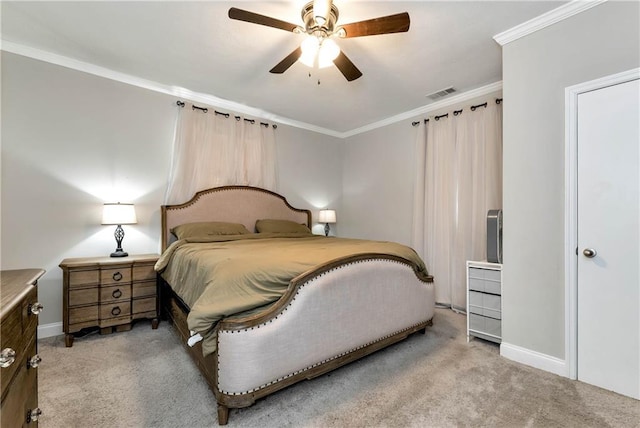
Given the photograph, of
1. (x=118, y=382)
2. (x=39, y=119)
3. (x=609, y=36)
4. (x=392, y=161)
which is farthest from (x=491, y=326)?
(x=39, y=119)

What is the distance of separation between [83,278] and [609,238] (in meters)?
4.10

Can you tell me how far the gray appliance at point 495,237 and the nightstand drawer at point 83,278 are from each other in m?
3.58

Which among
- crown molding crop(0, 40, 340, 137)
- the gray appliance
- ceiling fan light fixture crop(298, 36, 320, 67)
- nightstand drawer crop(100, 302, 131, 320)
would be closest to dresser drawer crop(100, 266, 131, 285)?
nightstand drawer crop(100, 302, 131, 320)

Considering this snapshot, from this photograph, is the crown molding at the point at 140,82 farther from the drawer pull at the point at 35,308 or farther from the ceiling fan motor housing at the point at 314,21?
the drawer pull at the point at 35,308

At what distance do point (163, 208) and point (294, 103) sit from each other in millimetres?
2144

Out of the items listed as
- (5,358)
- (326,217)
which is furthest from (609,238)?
(326,217)

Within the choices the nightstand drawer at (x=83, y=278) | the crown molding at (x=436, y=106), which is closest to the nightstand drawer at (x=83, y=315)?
the nightstand drawer at (x=83, y=278)

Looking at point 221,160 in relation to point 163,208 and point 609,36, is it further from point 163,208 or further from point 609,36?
point 609,36

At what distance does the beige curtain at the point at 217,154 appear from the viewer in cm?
344

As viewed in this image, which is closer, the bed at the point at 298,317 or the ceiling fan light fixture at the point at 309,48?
the bed at the point at 298,317

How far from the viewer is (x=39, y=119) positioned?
2.68 metres

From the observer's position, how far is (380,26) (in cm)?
187

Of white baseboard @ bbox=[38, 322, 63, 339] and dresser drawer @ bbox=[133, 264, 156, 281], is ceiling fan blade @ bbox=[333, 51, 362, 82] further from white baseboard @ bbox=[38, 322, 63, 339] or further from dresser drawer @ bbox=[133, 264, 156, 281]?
white baseboard @ bbox=[38, 322, 63, 339]

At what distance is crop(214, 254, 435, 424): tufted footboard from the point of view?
1.50 meters
